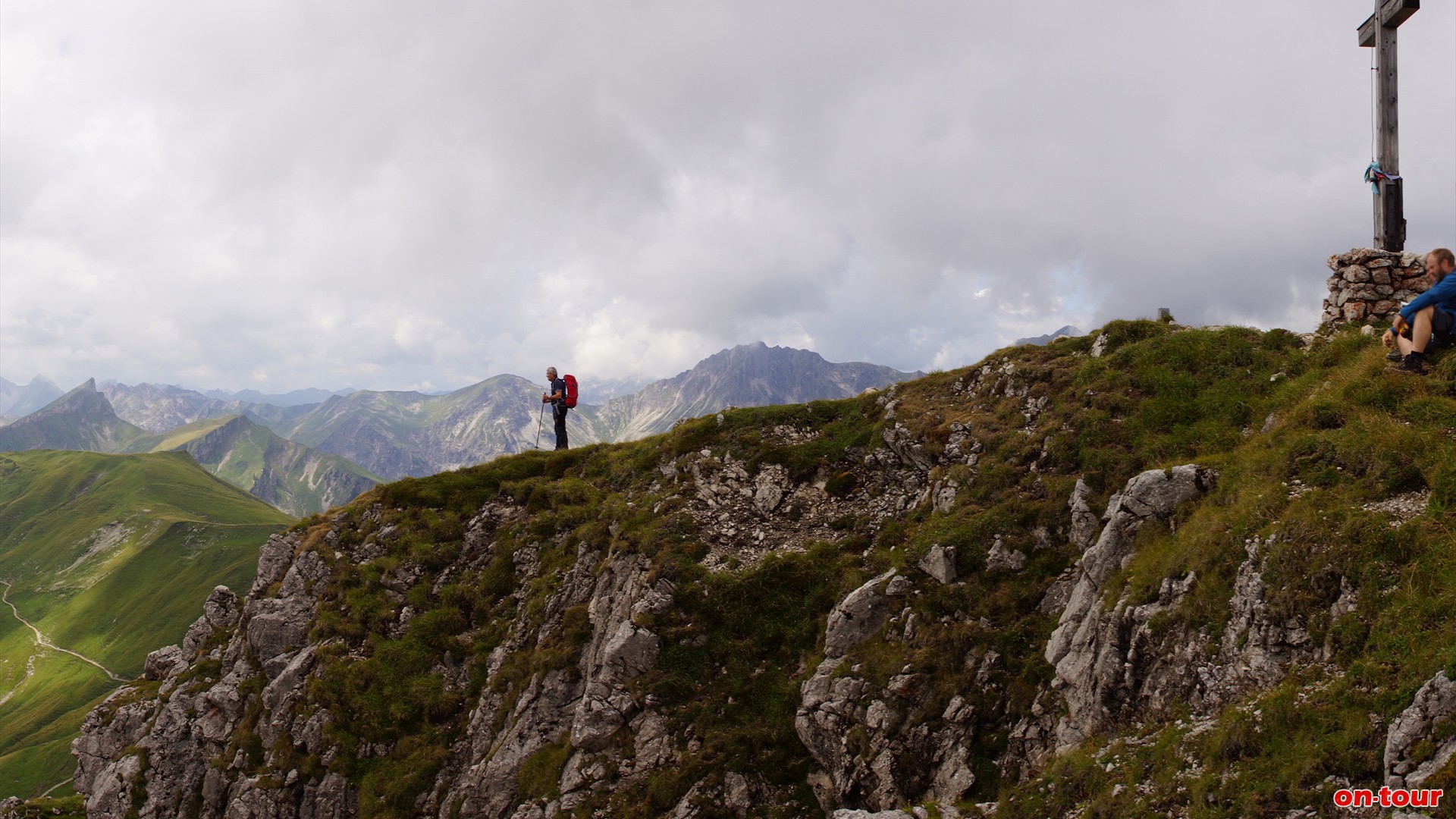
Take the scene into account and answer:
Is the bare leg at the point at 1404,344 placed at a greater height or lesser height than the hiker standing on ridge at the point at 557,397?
lesser

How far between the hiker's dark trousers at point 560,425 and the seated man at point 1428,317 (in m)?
34.7

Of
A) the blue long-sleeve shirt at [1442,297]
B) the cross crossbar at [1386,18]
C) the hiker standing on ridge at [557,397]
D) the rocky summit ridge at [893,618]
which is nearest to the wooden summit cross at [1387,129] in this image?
the cross crossbar at [1386,18]

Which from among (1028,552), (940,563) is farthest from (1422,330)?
(940,563)

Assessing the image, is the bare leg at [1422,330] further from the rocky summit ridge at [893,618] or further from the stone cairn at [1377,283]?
the stone cairn at [1377,283]

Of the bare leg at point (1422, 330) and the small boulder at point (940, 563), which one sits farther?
the small boulder at point (940, 563)

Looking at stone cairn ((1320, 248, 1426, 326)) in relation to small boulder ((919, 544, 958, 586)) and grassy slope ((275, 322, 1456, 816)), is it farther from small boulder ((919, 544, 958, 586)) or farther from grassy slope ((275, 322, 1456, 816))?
small boulder ((919, 544, 958, 586))

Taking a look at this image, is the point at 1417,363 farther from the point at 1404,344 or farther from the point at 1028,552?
the point at 1028,552

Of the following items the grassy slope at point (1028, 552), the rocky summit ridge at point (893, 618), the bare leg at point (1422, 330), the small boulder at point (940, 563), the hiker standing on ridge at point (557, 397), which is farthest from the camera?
the hiker standing on ridge at point (557, 397)

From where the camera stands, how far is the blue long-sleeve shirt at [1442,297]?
54.6 feet

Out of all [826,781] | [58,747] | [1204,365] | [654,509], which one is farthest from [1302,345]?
[58,747]

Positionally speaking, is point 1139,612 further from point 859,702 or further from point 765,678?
point 765,678

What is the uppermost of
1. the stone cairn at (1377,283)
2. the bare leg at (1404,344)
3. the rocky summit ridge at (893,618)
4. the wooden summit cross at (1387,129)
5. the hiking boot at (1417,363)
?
the wooden summit cross at (1387,129)

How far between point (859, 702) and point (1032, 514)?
8.67 m

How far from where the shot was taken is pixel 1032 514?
72.3ft
